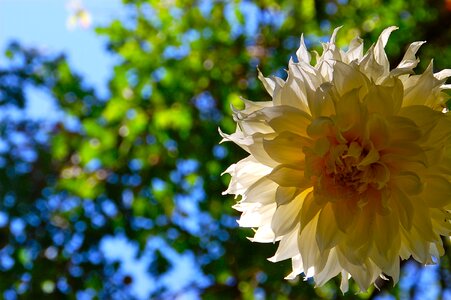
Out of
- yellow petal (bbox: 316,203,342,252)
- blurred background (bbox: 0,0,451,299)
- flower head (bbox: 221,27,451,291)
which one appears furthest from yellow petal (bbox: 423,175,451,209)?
blurred background (bbox: 0,0,451,299)

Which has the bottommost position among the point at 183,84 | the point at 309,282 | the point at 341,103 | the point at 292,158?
the point at 309,282

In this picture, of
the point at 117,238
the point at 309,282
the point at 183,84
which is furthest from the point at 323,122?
the point at 117,238

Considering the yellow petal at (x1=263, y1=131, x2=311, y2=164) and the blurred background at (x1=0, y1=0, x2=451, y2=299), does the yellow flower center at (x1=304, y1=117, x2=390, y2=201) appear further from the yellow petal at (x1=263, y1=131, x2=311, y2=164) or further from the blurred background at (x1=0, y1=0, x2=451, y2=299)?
the blurred background at (x1=0, y1=0, x2=451, y2=299)

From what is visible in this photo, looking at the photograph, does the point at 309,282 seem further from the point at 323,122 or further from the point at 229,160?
the point at 323,122

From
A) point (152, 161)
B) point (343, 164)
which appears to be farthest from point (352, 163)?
point (152, 161)

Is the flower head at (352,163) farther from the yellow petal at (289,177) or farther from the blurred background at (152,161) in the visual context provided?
the blurred background at (152,161)

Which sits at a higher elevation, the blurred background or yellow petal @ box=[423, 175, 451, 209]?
yellow petal @ box=[423, 175, 451, 209]

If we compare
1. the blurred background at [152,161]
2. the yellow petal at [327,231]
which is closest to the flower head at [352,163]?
the yellow petal at [327,231]

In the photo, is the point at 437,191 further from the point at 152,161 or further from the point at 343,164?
the point at 152,161
